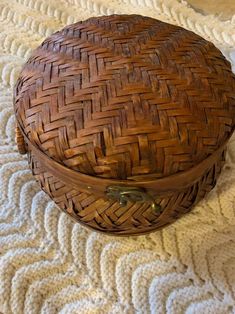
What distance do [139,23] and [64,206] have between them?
1.16ft

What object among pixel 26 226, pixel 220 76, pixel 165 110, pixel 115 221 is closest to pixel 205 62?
pixel 220 76

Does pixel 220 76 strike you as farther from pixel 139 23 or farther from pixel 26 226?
pixel 26 226

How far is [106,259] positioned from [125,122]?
27 cm

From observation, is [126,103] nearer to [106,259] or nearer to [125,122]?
[125,122]

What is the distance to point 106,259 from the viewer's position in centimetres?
81

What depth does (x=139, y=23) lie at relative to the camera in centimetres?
84

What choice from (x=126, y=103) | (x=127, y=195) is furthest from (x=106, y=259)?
(x=126, y=103)

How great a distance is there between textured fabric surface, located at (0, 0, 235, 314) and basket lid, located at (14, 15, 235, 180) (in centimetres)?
19

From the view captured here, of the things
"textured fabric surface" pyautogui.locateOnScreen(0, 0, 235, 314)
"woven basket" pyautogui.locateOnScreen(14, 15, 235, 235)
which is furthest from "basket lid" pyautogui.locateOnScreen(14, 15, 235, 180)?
"textured fabric surface" pyautogui.locateOnScreen(0, 0, 235, 314)

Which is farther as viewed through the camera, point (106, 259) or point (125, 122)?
point (106, 259)

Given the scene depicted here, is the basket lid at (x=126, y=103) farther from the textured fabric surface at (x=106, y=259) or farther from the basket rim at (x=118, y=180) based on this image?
the textured fabric surface at (x=106, y=259)

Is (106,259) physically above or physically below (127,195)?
below

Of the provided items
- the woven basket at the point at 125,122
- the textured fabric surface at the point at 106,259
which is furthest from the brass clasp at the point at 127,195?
the textured fabric surface at the point at 106,259

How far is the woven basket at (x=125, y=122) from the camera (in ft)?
2.21
